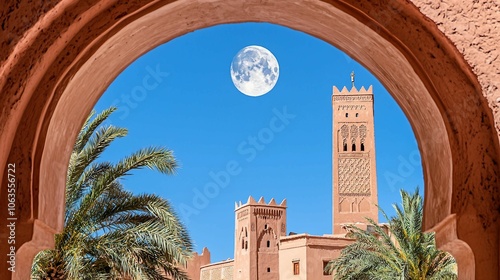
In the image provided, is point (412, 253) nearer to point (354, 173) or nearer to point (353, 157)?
point (354, 173)

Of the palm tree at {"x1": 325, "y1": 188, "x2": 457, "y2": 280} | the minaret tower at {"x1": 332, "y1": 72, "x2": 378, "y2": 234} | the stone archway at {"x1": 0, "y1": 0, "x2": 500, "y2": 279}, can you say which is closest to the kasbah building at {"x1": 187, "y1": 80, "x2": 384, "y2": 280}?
the minaret tower at {"x1": 332, "y1": 72, "x2": 378, "y2": 234}

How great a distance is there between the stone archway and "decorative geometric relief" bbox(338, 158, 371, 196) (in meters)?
43.2

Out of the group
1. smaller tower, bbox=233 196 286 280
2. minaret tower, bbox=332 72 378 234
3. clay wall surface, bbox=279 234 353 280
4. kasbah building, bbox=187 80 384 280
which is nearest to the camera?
clay wall surface, bbox=279 234 353 280

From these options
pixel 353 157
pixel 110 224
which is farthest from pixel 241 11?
pixel 353 157

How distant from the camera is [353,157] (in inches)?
1875

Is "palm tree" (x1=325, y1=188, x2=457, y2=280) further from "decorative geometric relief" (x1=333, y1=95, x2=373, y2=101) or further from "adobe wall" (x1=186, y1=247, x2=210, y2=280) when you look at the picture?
"decorative geometric relief" (x1=333, y1=95, x2=373, y2=101)

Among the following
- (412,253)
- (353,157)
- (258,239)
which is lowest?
(412,253)

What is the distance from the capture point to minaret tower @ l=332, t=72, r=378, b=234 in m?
45.6

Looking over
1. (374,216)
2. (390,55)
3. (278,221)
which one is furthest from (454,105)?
(374,216)

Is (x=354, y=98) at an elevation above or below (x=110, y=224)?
above

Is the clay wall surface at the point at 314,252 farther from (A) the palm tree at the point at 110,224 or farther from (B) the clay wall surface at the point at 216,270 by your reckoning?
(A) the palm tree at the point at 110,224

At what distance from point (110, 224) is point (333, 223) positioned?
119 ft

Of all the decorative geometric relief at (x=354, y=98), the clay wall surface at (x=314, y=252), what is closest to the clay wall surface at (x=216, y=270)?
the clay wall surface at (x=314, y=252)

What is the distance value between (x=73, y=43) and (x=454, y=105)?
72.8 inches
